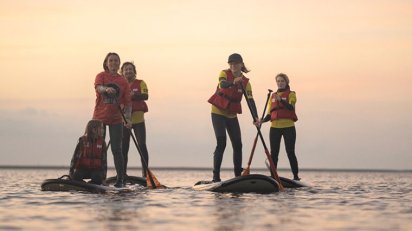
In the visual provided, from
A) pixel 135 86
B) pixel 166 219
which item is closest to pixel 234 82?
pixel 135 86

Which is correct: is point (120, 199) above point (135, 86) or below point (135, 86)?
below

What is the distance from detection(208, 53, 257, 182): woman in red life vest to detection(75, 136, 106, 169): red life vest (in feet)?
8.29

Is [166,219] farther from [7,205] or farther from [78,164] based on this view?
[78,164]

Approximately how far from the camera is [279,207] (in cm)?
1049

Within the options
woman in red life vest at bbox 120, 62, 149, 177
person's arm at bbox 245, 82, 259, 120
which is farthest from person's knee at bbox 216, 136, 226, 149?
woman in red life vest at bbox 120, 62, 149, 177

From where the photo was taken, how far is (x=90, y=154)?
1325 centimetres

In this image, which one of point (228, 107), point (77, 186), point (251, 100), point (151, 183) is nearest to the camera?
point (77, 186)

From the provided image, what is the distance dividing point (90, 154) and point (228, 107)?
2961 mm

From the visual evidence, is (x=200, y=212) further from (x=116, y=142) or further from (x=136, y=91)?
(x=136, y=91)

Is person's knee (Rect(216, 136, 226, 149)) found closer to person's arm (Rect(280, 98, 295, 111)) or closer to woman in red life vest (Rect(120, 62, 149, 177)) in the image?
person's arm (Rect(280, 98, 295, 111))

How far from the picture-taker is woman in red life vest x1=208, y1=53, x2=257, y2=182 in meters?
14.8

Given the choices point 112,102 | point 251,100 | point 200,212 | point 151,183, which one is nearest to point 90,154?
point 112,102

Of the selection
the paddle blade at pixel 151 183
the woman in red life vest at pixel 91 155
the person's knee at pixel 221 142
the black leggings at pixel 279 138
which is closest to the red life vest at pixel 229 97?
the person's knee at pixel 221 142

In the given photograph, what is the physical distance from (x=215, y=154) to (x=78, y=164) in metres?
2.88
